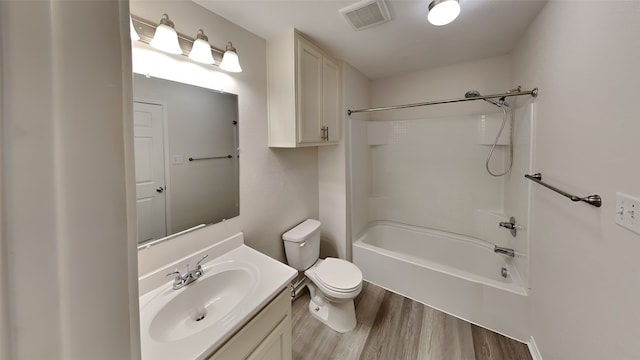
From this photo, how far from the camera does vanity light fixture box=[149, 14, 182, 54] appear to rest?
1.09 meters

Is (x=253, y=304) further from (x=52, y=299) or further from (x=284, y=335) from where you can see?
(x=52, y=299)

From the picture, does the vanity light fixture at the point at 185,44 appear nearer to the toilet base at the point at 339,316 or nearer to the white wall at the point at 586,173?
the white wall at the point at 586,173

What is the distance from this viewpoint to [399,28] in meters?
1.67

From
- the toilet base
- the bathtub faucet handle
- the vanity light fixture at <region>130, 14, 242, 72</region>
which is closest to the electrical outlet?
the bathtub faucet handle

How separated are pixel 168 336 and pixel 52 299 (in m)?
1.01

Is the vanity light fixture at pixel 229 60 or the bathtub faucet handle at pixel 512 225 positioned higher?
the vanity light fixture at pixel 229 60

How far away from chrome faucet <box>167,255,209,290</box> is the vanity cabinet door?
0.43 meters

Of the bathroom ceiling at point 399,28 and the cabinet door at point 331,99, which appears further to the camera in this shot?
the cabinet door at point 331,99

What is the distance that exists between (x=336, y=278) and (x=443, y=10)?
1892 millimetres

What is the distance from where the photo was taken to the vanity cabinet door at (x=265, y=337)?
2.95 ft

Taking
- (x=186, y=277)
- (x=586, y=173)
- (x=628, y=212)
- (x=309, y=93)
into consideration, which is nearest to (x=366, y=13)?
(x=309, y=93)

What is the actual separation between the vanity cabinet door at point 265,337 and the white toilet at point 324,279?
23.8 inches

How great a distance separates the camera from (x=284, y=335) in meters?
1.17

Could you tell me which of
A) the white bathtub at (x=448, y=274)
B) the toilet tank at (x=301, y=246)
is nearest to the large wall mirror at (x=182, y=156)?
the toilet tank at (x=301, y=246)
